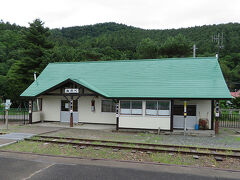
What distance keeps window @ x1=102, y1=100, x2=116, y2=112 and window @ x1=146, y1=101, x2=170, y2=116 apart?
12.2ft

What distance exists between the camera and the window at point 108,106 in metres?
17.8

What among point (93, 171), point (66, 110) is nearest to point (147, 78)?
point (66, 110)

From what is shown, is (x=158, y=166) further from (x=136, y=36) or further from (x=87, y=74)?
(x=136, y=36)

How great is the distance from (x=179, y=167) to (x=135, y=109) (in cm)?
802

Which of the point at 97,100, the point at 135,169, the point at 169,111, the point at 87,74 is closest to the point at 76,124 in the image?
the point at 97,100

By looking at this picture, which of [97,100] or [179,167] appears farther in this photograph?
[97,100]

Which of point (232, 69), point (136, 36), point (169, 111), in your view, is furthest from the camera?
point (136, 36)

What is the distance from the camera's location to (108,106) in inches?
703

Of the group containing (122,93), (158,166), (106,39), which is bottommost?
(158,166)

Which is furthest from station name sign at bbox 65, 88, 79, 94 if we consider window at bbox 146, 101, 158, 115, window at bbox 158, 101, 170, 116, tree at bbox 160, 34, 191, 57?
tree at bbox 160, 34, 191, 57

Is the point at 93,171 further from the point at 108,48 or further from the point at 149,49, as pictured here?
the point at 108,48

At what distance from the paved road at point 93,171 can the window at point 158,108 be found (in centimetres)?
746

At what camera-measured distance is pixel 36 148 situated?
996 cm

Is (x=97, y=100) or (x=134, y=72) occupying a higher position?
(x=134, y=72)
